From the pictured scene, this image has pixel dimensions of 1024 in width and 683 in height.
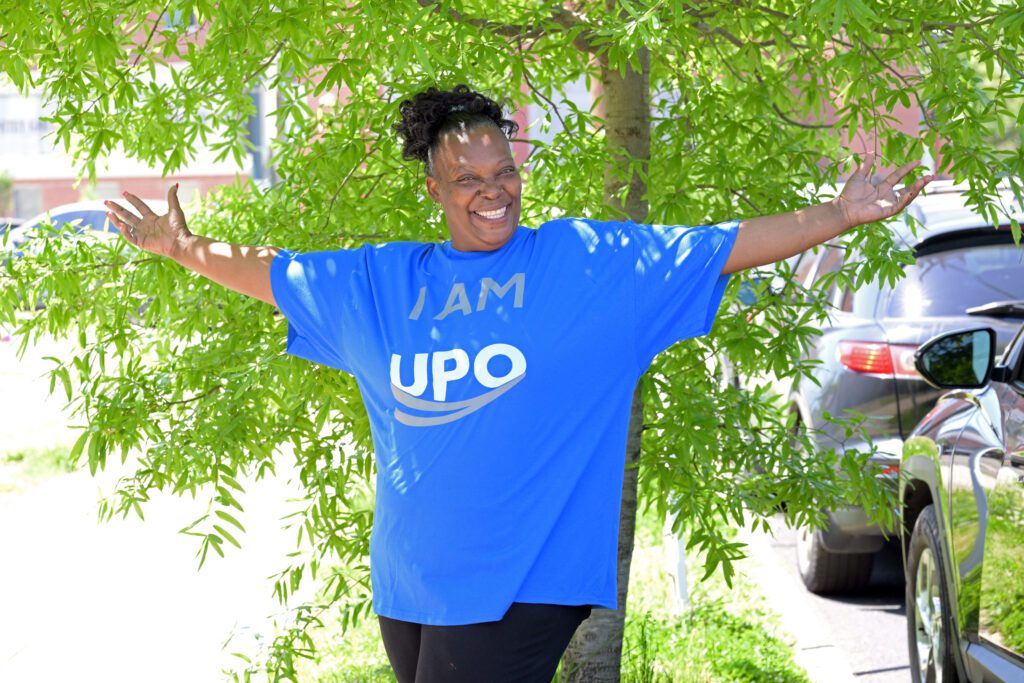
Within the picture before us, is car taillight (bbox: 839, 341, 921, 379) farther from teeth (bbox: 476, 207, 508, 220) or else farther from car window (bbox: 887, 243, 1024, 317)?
teeth (bbox: 476, 207, 508, 220)

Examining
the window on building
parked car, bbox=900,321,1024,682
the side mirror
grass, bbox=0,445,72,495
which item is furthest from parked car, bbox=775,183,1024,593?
the window on building

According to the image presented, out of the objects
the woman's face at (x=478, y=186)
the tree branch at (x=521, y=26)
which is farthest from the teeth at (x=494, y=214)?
the tree branch at (x=521, y=26)

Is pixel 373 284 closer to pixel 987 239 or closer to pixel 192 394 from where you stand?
pixel 192 394

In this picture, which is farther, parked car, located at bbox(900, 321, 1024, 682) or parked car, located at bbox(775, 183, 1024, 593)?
parked car, located at bbox(775, 183, 1024, 593)

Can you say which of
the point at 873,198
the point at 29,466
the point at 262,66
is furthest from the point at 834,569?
the point at 29,466

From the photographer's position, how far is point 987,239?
678 centimetres

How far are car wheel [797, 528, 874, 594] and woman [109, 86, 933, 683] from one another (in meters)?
4.52

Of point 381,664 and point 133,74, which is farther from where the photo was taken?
point 381,664

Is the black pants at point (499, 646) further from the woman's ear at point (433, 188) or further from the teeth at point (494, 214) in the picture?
the woman's ear at point (433, 188)

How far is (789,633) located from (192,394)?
10.4ft

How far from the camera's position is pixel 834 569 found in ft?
23.5

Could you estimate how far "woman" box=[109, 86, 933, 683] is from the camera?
264cm

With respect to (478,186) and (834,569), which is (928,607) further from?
(478,186)

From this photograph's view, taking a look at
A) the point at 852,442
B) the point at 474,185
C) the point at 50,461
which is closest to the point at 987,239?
the point at 852,442
